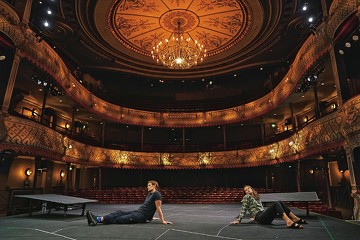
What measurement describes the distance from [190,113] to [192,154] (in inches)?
149

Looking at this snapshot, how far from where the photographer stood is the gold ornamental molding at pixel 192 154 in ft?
30.9

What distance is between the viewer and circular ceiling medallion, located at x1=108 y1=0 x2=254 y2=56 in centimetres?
1326

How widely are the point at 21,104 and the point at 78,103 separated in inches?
145

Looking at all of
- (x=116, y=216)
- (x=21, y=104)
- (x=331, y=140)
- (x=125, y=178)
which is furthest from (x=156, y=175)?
(x=116, y=216)

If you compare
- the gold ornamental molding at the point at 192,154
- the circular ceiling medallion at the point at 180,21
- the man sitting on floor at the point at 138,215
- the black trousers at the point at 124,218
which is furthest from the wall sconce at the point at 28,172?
the black trousers at the point at 124,218

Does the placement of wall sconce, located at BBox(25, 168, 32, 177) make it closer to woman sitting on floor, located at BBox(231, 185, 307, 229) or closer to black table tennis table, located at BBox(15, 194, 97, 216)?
black table tennis table, located at BBox(15, 194, 97, 216)

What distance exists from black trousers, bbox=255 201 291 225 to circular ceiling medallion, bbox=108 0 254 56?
10973mm

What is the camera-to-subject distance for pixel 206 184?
22.7 meters

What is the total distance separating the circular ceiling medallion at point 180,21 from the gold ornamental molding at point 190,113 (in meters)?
3.83

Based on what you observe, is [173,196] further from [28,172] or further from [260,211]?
[260,211]

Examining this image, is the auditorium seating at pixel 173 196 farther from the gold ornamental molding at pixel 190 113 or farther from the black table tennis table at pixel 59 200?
the black table tennis table at pixel 59 200

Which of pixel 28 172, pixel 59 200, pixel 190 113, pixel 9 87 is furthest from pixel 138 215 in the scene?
pixel 190 113

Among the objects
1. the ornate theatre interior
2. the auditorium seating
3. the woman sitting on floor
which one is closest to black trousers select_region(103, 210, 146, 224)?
the woman sitting on floor

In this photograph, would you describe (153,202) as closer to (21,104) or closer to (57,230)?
(57,230)
